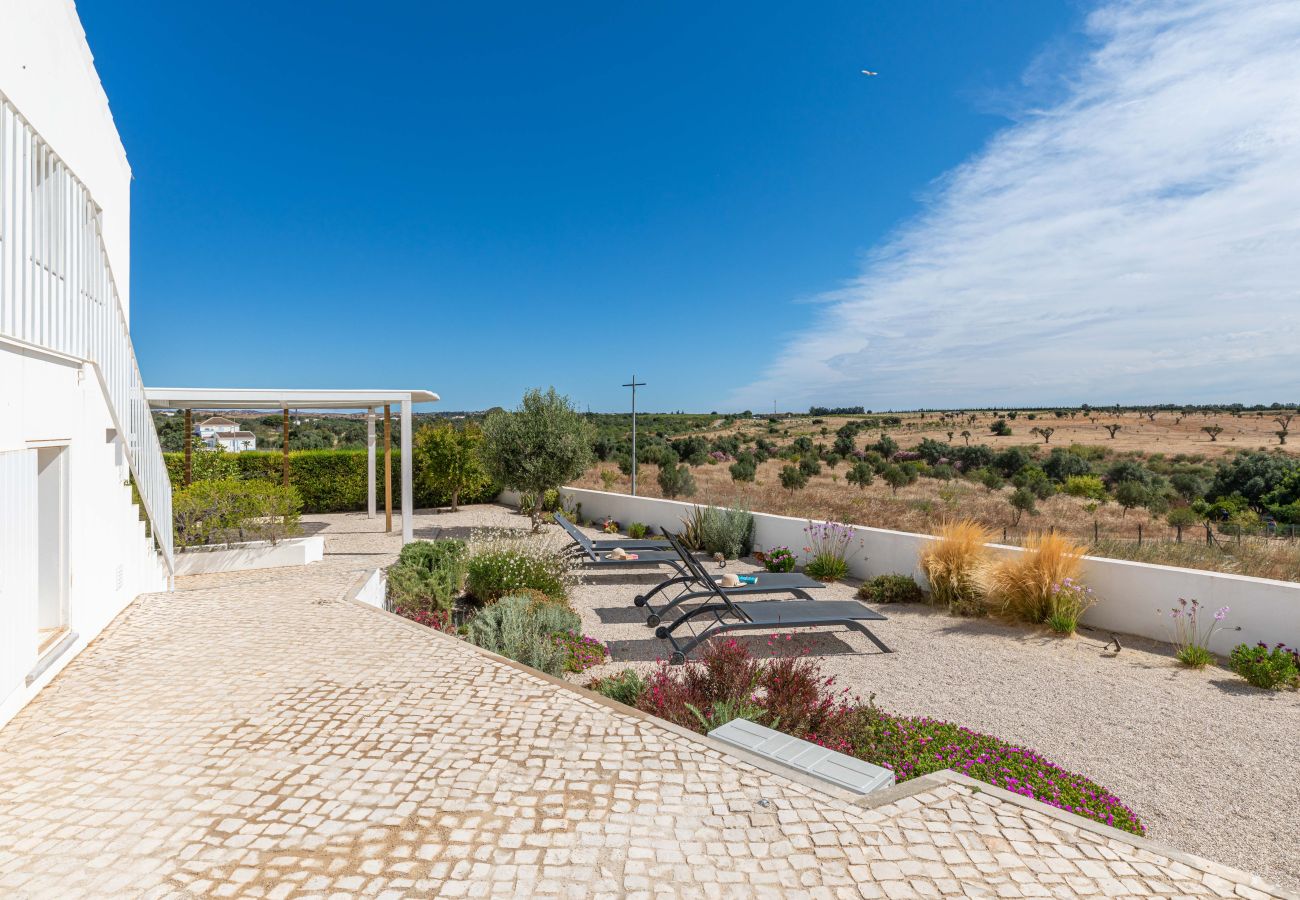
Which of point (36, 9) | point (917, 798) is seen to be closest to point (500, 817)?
point (917, 798)

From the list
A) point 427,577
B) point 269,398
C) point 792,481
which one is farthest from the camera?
point 792,481

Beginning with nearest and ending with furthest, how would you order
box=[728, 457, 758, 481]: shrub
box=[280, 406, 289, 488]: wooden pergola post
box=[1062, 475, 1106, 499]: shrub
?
box=[280, 406, 289, 488]: wooden pergola post, box=[1062, 475, 1106, 499]: shrub, box=[728, 457, 758, 481]: shrub

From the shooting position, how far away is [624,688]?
4793mm

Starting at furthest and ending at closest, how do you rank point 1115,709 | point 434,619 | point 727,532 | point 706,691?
point 727,532
point 434,619
point 1115,709
point 706,691

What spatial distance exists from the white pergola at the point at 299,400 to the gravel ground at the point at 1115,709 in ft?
15.8

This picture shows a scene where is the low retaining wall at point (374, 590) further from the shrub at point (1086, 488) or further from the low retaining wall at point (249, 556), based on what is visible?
the shrub at point (1086, 488)

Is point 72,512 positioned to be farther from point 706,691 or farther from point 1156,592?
point 1156,592

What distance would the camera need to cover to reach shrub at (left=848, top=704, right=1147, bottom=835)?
3350 mm

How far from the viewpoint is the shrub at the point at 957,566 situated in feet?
25.5

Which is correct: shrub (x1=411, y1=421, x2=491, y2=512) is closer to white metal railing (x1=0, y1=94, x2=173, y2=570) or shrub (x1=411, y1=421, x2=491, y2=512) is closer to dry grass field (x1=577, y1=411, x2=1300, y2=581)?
dry grass field (x1=577, y1=411, x2=1300, y2=581)

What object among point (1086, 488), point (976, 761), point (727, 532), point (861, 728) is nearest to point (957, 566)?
point (727, 532)

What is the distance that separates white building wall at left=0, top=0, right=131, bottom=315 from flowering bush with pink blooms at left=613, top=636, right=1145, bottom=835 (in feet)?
20.4

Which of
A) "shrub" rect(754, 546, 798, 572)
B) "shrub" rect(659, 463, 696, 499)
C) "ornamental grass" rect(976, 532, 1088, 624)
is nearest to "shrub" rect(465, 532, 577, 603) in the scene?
"shrub" rect(754, 546, 798, 572)

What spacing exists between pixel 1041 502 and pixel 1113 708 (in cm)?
1798
